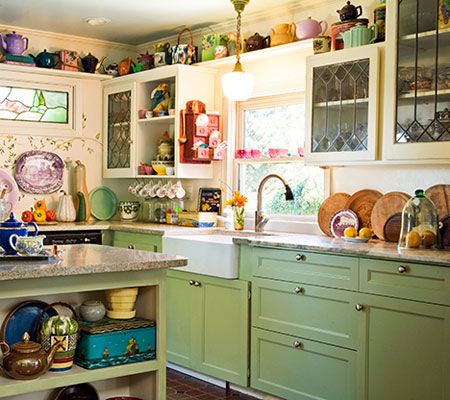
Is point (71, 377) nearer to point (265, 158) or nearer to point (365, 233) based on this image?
point (365, 233)

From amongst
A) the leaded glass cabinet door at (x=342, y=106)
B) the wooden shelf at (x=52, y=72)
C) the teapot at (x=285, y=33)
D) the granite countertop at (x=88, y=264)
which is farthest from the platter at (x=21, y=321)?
the wooden shelf at (x=52, y=72)

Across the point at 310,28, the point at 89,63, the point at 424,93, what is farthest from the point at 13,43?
the point at 424,93

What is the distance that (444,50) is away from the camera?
3.44m

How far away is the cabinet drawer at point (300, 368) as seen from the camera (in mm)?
3518

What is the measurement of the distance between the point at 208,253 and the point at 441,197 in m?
1.41

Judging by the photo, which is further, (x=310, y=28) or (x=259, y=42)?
(x=259, y=42)

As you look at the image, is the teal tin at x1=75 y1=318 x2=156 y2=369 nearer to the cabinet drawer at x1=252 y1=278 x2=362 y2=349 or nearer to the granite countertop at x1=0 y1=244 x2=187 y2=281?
the granite countertop at x1=0 y1=244 x2=187 y2=281

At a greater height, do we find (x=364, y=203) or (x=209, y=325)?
(x=364, y=203)

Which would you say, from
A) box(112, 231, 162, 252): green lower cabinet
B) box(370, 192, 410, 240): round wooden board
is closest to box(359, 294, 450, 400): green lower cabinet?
box(370, 192, 410, 240): round wooden board

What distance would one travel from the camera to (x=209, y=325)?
4270mm

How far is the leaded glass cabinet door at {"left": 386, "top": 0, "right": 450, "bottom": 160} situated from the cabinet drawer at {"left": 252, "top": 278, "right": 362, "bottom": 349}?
83cm

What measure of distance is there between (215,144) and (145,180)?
1.07 metres

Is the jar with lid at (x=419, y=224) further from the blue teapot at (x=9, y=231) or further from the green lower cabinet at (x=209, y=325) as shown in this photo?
the blue teapot at (x=9, y=231)

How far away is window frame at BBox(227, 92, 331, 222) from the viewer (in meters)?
4.61
